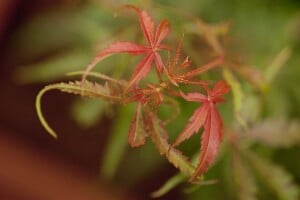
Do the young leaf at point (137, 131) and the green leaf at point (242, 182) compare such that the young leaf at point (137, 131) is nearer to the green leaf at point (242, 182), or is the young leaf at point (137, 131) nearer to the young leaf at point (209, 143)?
the young leaf at point (209, 143)

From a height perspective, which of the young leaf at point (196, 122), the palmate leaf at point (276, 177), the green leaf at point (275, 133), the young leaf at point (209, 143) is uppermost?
the young leaf at point (196, 122)

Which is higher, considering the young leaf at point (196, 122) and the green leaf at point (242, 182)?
the young leaf at point (196, 122)

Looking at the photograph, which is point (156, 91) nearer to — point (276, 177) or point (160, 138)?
point (160, 138)

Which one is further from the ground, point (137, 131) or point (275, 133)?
point (137, 131)

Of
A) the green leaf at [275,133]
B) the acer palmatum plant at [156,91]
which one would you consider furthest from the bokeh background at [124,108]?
the acer palmatum plant at [156,91]

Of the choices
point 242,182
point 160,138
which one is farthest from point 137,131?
point 242,182

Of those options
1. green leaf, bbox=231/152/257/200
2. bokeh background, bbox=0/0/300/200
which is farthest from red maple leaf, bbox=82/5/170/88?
green leaf, bbox=231/152/257/200

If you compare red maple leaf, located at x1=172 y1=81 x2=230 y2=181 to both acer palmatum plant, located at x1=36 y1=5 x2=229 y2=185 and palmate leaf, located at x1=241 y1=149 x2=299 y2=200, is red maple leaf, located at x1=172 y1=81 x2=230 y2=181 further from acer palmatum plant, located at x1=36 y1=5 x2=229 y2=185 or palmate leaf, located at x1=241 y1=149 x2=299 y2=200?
palmate leaf, located at x1=241 y1=149 x2=299 y2=200
